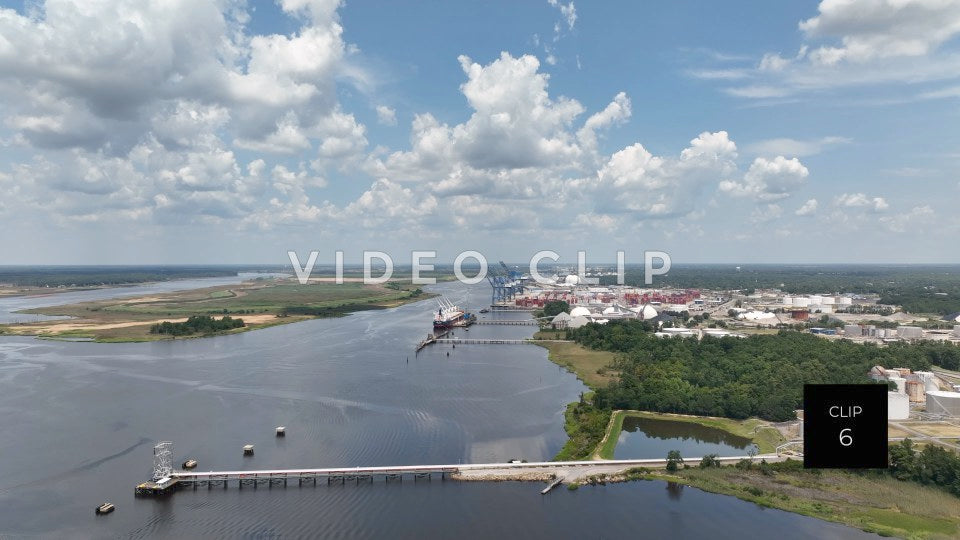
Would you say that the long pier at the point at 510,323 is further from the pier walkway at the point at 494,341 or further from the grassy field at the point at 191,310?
the grassy field at the point at 191,310

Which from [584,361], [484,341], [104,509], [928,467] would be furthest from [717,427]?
[484,341]

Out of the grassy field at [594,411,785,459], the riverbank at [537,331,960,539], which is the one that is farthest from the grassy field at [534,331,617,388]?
the riverbank at [537,331,960,539]

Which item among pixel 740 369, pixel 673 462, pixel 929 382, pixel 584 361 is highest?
pixel 740 369

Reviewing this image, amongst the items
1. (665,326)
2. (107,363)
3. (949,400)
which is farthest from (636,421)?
(107,363)

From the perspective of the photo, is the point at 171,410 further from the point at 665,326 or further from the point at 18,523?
the point at 665,326

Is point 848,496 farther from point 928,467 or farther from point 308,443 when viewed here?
point 308,443

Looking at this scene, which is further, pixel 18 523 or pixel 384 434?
pixel 384 434
